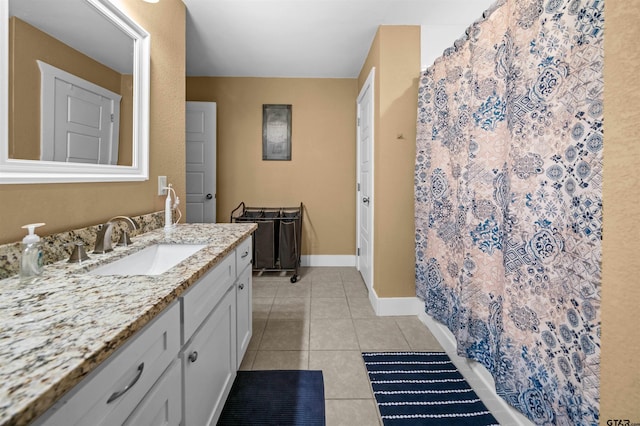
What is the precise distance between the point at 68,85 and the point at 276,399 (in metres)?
1.68

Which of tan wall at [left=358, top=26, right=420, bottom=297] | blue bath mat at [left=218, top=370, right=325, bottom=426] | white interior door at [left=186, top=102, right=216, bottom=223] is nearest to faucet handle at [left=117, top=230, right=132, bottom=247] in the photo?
blue bath mat at [left=218, top=370, right=325, bottom=426]

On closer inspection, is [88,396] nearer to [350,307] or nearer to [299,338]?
[299,338]

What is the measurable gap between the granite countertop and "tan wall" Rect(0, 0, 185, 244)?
20cm

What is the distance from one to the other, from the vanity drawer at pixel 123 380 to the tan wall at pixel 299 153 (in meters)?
3.00

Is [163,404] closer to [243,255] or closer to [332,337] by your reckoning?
[243,255]

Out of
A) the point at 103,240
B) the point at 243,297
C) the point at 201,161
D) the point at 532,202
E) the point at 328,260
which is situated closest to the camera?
the point at 532,202

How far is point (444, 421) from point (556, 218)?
1055 mm

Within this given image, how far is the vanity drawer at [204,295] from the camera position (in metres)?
0.92

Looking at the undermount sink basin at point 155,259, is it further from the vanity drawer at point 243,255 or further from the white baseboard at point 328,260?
the white baseboard at point 328,260

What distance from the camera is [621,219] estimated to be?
721 millimetres

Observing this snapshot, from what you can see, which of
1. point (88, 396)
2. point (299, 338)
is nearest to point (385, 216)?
point (299, 338)

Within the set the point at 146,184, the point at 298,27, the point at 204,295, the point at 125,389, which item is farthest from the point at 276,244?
the point at 125,389

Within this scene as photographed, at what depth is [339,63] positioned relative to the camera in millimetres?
3275

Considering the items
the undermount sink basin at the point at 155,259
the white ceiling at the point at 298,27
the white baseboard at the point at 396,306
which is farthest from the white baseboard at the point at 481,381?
the white ceiling at the point at 298,27
